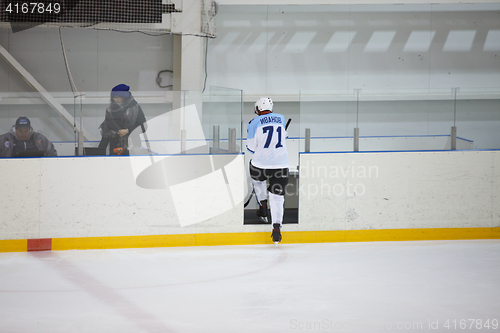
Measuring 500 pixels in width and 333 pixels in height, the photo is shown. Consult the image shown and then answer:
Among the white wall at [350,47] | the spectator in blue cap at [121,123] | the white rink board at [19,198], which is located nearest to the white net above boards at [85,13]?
the spectator in blue cap at [121,123]

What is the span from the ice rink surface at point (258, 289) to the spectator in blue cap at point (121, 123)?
3.04 feet

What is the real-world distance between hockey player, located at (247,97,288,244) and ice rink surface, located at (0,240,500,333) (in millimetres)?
386

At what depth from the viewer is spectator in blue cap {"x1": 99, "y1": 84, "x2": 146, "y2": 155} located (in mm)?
4496

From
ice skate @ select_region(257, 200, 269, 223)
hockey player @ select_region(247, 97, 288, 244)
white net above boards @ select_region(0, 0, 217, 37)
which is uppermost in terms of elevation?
white net above boards @ select_region(0, 0, 217, 37)

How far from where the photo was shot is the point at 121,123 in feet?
14.9

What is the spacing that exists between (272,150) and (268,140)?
10 centimetres

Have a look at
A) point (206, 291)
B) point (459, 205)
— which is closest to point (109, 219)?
point (206, 291)

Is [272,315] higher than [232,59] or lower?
lower

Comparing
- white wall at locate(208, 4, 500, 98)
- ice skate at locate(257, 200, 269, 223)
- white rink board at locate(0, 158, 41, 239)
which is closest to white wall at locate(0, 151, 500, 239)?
white rink board at locate(0, 158, 41, 239)

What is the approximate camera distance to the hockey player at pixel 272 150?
4.52 meters

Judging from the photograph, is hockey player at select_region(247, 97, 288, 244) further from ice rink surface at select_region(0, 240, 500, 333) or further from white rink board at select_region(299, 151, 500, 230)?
ice rink surface at select_region(0, 240, 500, 333)

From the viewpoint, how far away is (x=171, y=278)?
12.1ft

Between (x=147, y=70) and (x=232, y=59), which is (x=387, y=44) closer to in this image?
(x=232, y=59)

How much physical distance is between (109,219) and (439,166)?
3.11 meters
